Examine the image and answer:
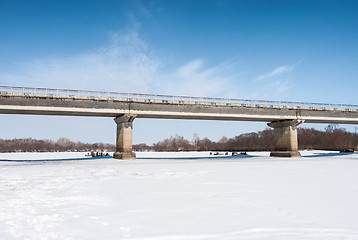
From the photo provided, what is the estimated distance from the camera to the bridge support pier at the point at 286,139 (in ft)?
139

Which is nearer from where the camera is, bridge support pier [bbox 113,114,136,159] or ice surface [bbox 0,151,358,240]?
ice surface [bbox 0,151,358,240]

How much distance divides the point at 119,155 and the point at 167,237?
33.2 meters

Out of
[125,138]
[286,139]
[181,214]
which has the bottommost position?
[181,214]

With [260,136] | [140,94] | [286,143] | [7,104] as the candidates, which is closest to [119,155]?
[140,94]

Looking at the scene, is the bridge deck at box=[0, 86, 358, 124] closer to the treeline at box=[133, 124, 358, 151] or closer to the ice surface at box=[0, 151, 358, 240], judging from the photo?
the ice surface at box=[0, 151, 358, 240]

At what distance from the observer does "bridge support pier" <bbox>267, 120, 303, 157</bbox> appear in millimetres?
42469

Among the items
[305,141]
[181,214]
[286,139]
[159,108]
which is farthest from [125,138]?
[305,141]

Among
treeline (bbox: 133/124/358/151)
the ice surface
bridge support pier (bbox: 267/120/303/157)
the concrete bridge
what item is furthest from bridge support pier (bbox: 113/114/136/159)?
Answer: treeline (bbox: 133/124/358/151)

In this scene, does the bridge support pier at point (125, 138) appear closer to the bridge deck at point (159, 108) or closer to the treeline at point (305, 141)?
the bridge deck at point (159, 108)

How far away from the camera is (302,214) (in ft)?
20.6

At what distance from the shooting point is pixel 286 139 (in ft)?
142

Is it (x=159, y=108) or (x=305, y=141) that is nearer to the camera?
(x=159, y=108)

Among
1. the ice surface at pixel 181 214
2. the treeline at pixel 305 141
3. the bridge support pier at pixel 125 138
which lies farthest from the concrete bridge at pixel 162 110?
the treeline at pixel 305 141

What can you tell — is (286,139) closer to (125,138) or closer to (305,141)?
(125,138)
